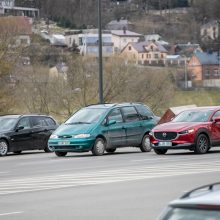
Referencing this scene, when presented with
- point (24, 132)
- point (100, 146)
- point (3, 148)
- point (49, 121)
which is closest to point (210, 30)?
point (49, 121)

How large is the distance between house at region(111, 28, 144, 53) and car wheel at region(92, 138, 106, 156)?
149 meters

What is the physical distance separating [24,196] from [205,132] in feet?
40.9

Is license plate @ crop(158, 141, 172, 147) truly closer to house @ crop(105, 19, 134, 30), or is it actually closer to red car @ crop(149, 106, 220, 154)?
red car @ crop(149, 106, 220, 154)

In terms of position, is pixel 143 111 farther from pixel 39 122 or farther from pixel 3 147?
pixel 3 147

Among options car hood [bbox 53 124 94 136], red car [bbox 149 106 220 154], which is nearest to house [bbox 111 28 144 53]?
car hood [bbox 53 124 94 136]

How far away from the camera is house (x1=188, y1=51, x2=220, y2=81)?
388 ft

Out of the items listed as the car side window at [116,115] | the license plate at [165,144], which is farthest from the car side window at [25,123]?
the license plate at [165,144]

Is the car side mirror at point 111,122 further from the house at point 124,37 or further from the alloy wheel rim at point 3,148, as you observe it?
the house at point 124,37

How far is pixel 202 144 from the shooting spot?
88.3ft

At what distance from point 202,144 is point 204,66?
330 feet

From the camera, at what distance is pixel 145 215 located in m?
12.6

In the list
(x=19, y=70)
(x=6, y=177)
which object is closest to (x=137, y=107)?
(x=6, y=177)

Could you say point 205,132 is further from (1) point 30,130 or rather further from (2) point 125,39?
(2) point 125,39

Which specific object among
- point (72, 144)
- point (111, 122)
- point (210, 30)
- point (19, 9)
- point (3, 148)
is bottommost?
point (3, 148)
